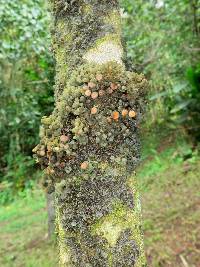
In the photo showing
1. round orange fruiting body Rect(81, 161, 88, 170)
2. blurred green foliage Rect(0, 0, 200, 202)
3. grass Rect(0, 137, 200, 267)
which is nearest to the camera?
round orange fruiting body Rect(81, 161, 88, 170)

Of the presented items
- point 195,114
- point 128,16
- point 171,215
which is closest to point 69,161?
point 171,215

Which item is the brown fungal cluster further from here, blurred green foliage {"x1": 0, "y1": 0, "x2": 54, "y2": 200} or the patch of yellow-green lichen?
blurred green foliage {"x1": 0, "y1": 0, "x2": 54, "y2": 200}

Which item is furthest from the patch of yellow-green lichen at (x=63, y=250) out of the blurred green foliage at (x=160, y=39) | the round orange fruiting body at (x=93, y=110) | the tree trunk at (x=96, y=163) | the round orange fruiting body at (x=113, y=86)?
the blurred green foliage at (x=160, y=39)

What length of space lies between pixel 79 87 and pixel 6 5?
3.66 m

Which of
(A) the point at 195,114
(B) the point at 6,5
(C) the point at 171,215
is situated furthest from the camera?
(A) the point at 195,114

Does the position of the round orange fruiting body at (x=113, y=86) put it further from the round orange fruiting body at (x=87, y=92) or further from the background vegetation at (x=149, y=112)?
the background vegetation at (x=149, y=112)

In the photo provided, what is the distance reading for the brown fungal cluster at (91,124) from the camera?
1678mm

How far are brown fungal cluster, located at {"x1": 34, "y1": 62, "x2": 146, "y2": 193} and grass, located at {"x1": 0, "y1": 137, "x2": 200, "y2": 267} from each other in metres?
3.54

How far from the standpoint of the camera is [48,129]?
172cm

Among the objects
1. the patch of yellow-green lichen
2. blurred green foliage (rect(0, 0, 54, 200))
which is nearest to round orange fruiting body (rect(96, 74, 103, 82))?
the patch of yellow-green lichen

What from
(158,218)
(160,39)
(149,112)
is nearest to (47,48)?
(160,39)

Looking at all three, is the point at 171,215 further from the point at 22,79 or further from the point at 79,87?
the point at 79,87

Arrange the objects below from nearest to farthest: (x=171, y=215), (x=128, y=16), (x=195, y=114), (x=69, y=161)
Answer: (x=69, y=161) < (x=171, y=215) < (x=128, y=16) < (x=195, y=114)

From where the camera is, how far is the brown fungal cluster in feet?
5.50
